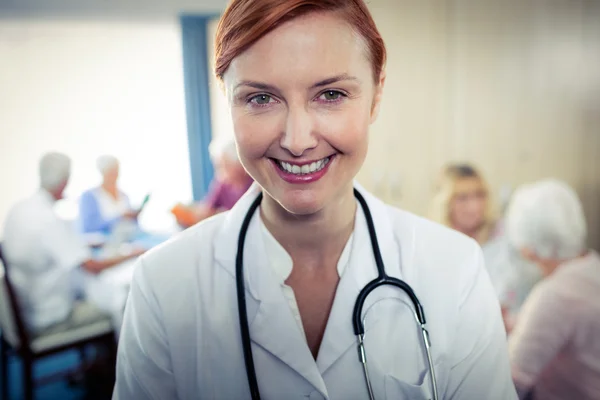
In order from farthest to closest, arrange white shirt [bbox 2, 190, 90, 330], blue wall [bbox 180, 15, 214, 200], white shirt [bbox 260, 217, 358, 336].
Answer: blue wall [bbox 180, 15, 214, 200] < white shirt [bbox 2, 190, 90, 330] < white shirt [bbox 260, 217, 358, 336]

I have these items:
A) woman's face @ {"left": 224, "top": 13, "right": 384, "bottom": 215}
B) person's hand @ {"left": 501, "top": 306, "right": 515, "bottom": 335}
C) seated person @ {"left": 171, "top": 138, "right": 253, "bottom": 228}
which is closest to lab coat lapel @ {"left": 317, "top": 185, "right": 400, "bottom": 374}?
woman's face @ {"left": 224, "top": 13, "right": 384, "bottom": 215}

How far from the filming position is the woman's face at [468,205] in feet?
4.23

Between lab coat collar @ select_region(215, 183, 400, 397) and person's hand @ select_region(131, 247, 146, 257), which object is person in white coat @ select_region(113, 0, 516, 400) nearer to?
lab coat collar @ select_region(215, 183, 400, 397)

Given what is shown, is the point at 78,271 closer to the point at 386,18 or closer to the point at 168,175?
the point at 168,175

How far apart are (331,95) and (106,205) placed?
155 cm

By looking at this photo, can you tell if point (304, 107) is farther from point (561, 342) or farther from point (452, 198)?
point (452, 198)

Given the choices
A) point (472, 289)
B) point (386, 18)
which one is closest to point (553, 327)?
point (472, 289)

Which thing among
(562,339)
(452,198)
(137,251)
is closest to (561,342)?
(562,339)

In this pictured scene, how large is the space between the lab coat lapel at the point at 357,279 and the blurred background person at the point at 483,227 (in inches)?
27.2

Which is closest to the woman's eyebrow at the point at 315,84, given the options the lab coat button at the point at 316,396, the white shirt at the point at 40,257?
the lab coat button at the point at 316,396

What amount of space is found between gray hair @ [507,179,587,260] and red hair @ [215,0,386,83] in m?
0.77

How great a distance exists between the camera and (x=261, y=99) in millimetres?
454

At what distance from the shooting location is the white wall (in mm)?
1655

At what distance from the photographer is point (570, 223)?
1.06 m
